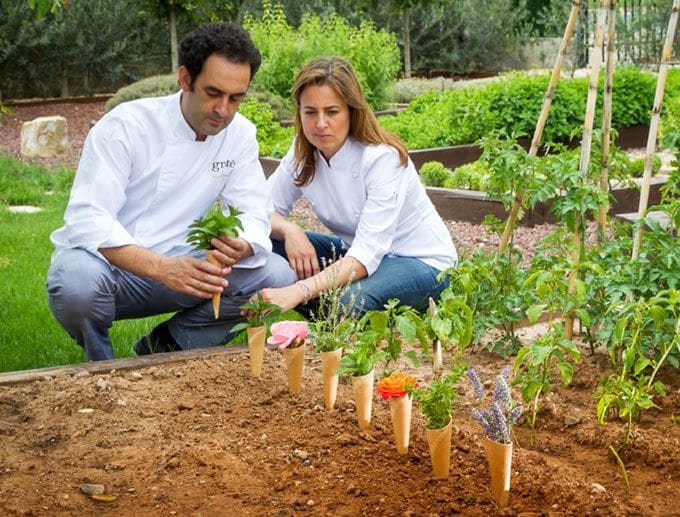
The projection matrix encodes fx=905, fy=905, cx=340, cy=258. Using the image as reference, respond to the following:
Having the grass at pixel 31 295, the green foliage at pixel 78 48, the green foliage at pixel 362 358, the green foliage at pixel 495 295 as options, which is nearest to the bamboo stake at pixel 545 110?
the green foliage at pixel 495 295

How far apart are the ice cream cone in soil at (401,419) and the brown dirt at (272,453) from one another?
0.04m

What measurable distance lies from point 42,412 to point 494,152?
1.90m

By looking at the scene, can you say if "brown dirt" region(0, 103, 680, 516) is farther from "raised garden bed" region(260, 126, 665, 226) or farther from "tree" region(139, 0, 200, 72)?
A: "tree" region(139, 0, 200, 72)

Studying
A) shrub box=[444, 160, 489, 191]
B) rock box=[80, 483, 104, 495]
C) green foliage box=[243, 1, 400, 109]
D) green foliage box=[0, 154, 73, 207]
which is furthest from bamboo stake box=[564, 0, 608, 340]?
green foliage box=[243, 1, 400, 109]

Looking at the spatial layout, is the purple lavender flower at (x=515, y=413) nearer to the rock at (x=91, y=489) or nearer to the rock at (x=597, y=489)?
the rock at (x=597, y=489)

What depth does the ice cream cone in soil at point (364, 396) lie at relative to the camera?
2.65 meters

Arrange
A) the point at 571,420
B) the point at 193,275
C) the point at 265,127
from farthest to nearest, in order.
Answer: the point at 265,127, the point at 193,275, the point at 571,420

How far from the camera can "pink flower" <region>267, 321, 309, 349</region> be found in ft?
9.63

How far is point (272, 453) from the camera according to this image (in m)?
2.60

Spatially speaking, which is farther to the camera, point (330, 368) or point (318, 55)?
point (318, 55)

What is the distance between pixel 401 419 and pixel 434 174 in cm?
513

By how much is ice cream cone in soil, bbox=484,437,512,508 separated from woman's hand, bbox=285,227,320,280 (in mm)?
1911

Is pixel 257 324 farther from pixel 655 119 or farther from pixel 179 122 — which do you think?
pixel 655 119

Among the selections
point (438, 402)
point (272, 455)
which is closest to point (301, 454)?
point (272, 455)
